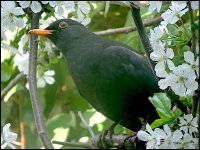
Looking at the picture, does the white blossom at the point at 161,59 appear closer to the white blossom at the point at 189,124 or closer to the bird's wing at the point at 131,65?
the white blossom at the point at 189,124

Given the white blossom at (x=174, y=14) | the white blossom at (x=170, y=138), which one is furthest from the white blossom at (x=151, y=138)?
the white blossom at (x=174, y=14)

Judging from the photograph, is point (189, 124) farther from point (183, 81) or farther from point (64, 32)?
point (64, 32)

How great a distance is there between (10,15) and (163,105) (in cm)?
64

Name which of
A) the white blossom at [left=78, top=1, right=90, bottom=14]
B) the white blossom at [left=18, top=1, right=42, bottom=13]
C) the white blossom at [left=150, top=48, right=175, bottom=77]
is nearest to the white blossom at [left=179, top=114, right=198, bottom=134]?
the white blossom at [left=150, top=48, right=175, bottom=77]

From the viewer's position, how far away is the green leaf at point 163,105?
5.61 ft

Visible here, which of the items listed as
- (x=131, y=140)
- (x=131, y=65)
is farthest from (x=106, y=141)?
(x=131, y=65)

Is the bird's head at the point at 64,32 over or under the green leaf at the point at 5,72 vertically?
over

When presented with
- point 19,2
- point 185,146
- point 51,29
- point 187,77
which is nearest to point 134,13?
point 187,77

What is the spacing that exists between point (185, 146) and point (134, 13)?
1.07ft

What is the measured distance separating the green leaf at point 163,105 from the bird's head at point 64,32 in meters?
0.85

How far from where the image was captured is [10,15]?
213 cm

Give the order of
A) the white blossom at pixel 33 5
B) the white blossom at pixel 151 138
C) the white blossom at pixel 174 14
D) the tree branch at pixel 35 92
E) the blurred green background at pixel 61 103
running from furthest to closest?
A: 1. the blurred green background at pixel 61 103
2. the white blossom at pixel 33 5
3. the tree branch at pixel 35 92
4. the white blossom at pixel 174 14
5. the white blossom at pixel 151 138

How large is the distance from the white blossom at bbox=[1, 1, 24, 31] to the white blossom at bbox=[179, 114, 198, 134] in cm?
72

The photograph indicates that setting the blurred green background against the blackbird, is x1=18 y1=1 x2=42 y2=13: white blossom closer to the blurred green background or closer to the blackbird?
the blackbird
